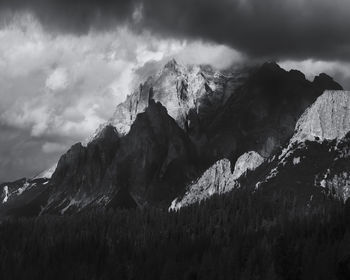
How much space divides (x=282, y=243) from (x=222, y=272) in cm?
5454

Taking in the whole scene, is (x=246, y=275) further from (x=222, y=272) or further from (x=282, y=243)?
(x=282, y=243)

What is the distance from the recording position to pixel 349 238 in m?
197

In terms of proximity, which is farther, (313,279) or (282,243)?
(313,279)

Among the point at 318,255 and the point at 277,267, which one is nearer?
the point at 277,267

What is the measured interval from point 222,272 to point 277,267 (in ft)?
178

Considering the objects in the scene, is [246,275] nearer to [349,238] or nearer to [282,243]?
[349,238]

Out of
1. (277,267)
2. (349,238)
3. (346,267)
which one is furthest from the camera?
(349,238)

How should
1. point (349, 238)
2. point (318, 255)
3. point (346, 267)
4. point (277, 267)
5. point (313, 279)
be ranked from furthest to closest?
point (349, 238)
point (318, 255)
point (313, 279)
point (277, 267)
point (346, 267)

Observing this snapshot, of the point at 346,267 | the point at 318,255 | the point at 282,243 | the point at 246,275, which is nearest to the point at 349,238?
the point at 318,255

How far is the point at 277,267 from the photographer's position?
145m

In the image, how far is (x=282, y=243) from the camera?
480ft

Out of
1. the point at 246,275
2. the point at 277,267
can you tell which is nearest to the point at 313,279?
the point at 277,267

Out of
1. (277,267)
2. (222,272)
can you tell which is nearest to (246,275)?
(222,272)

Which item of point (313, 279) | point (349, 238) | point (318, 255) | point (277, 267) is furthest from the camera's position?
point (349, 238)
